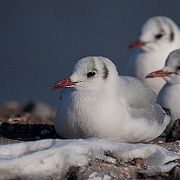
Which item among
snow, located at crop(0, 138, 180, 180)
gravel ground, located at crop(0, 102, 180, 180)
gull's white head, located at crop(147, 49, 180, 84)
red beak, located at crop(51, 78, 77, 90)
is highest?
red beak, located at crop(51, 78, 77, 90)

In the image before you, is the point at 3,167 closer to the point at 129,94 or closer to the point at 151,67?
the point at 129,94

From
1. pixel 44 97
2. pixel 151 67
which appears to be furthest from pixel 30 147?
pixel 44 97

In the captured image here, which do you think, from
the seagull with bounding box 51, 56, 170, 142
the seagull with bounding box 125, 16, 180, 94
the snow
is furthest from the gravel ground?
the seagull with bounding box 125, 16, 180, 94

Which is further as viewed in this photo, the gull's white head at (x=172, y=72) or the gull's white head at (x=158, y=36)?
the gull's white head at (x=158, y=36)

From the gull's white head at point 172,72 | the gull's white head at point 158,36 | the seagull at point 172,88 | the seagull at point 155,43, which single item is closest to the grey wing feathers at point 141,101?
the seagull at point 172,88

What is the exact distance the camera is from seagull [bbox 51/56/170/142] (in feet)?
21.6

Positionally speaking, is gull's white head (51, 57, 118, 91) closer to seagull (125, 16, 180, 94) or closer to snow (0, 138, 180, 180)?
snow (0, 138, 180, 180)

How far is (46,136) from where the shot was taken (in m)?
7.34

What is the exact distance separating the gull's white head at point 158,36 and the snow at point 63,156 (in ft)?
17.5

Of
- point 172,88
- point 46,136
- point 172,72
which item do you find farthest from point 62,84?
point 172,72

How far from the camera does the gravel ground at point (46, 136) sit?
206 inches

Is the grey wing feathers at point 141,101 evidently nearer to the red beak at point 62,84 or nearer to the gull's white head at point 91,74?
the gull's white head at point 91,74

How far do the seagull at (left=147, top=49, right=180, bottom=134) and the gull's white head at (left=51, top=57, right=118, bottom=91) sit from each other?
135 centimetres

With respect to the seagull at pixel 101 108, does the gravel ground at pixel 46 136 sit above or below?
below
